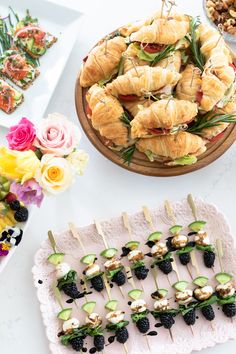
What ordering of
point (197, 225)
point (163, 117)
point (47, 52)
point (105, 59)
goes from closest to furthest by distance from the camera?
point (163, 117) → point (105, 59) → point (197, 225) → point (47, 52)

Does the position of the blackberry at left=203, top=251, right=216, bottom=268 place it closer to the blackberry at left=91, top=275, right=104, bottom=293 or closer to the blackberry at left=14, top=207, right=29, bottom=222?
the blackberry at left=91, top=275, right=104, bottom=293

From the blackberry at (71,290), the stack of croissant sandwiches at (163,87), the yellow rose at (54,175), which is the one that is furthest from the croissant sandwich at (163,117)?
the blackberry at (71,290)

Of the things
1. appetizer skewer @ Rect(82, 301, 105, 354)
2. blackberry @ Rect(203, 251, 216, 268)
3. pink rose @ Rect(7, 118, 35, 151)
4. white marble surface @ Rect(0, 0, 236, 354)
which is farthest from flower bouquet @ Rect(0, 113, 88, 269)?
blackberry @ Rect(203, 251, 216, 268)

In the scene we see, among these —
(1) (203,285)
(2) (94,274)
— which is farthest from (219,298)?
(2) (94,274)

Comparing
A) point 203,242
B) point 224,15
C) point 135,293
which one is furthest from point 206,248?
point 224,15

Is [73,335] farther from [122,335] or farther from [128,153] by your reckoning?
[128,153]

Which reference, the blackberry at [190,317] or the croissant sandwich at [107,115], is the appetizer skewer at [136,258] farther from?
the croissant sandwich at [107,115]
